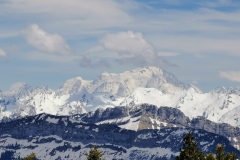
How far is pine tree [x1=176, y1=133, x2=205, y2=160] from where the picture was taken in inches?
4296

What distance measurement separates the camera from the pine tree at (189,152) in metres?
109

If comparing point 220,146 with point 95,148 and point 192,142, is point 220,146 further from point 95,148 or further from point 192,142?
point 95,148

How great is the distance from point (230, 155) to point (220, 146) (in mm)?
2528

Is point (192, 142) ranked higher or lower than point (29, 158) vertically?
higher

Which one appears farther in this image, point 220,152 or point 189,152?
point 189,152

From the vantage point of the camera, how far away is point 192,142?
362 ft

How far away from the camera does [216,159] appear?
108m

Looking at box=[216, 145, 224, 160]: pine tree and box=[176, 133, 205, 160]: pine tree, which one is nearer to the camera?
box=[216, 145, 224, 160]: pine tree

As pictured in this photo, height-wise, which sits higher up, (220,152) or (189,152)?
(220,152)

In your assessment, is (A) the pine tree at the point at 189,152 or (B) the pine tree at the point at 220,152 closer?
(B) the pine tree at the point at 220,152

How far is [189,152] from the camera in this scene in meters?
110

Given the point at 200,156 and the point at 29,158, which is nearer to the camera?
the point at 200,156

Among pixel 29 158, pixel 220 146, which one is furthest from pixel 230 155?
pixel 29 158

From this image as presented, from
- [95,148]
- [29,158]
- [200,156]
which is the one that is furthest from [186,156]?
[29,158]
